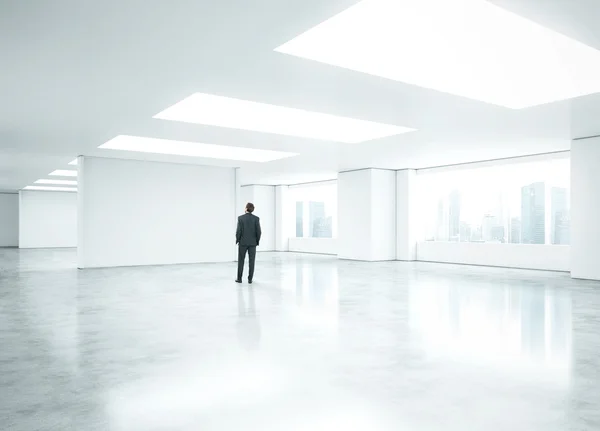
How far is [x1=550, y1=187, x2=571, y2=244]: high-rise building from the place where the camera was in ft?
53.5

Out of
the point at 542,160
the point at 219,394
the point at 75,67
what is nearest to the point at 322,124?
the point at 75,67

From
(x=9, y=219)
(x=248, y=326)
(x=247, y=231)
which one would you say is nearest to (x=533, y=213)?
(x=247, y=231)

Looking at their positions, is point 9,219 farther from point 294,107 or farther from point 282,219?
point 294,107

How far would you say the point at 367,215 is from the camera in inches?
811

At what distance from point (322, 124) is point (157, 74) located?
5.95 meters

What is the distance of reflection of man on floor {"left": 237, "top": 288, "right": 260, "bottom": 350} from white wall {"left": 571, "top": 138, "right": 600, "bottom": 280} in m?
10.3

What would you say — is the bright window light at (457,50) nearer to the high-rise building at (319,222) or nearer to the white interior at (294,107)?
the white interior at (294,107)

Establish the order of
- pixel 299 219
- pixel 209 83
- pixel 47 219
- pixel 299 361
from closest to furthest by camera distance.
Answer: pixel 299 361 < pixel 209 83 < pixel 299 219 < pixel 47 219

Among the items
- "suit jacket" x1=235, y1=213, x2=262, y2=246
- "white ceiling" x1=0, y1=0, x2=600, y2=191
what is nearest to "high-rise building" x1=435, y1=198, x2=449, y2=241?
"white ceiling" x1=0, y1=0, x2=600, y2=191

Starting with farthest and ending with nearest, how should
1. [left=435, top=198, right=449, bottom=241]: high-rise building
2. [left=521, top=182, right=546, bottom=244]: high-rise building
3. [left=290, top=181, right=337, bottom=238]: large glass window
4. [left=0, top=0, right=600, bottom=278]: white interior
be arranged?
1. [left=290, top=181, right=337, bottom=238]: large glass window
2. [left=435, top=198, right=449, bottom=241]: high-rise building
3. [left=521, top=182, right=546, bottom=244]: high-rise building
4. [left=0, top=0, right=600, bottom=278]: white interior

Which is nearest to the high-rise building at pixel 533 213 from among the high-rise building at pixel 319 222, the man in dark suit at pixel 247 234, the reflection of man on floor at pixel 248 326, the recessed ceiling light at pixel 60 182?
the man in dark suit at pixel 247 234

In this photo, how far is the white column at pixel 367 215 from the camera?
20516mm

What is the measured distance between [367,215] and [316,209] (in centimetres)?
890

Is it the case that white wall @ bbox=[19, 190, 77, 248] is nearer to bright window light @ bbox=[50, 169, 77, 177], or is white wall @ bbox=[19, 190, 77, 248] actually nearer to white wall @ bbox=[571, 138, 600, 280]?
bright window light @ bbox=[50, 169, 77, 177]
